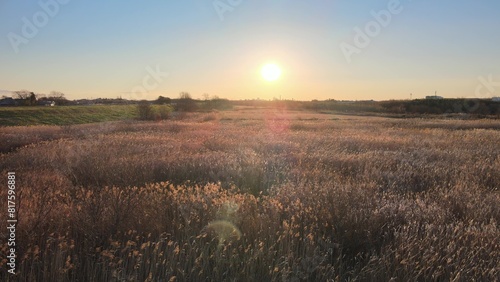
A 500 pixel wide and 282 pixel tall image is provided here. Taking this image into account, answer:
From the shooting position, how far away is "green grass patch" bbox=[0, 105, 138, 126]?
44.5 meters

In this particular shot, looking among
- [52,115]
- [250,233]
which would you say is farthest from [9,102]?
[250,233]

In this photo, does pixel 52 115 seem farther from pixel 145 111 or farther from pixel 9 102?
pixel 9 102

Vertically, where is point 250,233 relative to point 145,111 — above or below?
below

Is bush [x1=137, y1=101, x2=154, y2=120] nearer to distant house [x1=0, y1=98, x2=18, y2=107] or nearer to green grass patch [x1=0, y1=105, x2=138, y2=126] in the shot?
green grass patch [x1=0, y1=105, x2=138, y2=126]

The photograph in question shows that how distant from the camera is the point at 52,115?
5059 cm

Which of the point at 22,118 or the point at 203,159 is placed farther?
the point at 22,118

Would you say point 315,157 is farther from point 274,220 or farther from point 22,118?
point 22,118

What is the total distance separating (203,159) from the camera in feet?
27.5

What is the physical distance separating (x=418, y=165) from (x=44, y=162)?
8965 mm

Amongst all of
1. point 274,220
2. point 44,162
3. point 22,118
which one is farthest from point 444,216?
point 22,118

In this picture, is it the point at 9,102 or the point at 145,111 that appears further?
the point at 9,102

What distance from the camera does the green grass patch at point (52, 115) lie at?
44469 mm

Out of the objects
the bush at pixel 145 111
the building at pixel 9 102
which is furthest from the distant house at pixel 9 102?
the bush at pixel 145 111

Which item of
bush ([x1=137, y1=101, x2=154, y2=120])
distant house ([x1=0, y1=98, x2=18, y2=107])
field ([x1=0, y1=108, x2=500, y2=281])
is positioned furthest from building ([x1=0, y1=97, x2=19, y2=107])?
field ([x1=0, y1=108, x2=500, y2=281])
